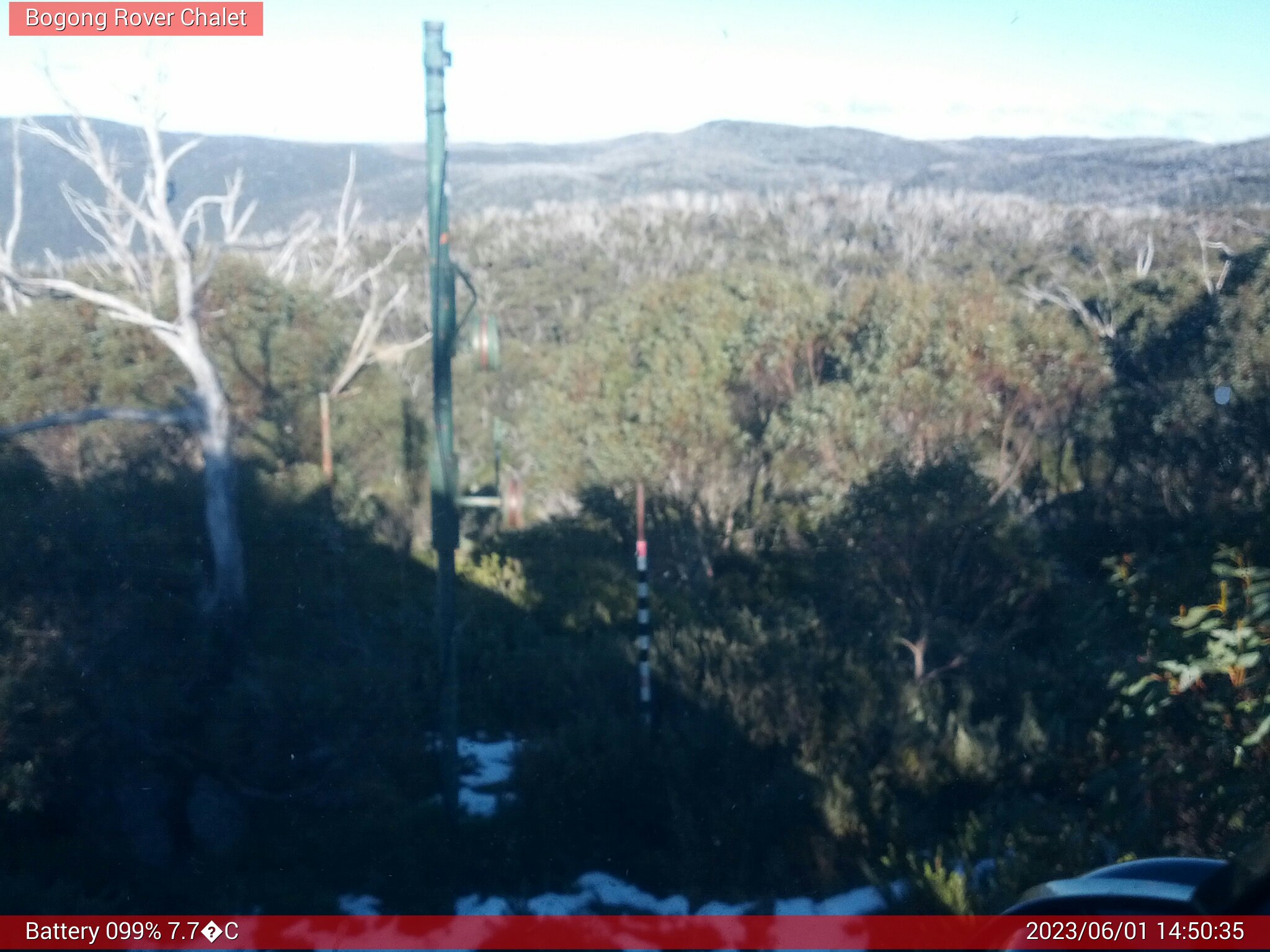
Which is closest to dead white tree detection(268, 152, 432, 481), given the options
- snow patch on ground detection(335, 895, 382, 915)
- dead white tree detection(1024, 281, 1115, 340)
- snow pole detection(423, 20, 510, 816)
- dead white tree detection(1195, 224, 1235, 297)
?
snow pole detection(423, 20, 510, 816)

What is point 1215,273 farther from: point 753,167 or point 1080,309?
point 753,167

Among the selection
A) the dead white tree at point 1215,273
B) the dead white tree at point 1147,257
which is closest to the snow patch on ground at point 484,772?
the dead white tree at point 1215,273

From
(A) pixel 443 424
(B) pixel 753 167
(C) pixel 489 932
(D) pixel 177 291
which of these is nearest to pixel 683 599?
(A) pixel 443 424

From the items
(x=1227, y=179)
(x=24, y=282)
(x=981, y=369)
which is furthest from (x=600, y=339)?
(x=1227, y=179)

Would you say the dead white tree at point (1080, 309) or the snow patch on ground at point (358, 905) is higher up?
the dead white tree at point (1080, 309)

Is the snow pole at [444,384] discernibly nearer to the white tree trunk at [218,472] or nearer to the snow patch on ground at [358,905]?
the snow patch on ground at [358,905]

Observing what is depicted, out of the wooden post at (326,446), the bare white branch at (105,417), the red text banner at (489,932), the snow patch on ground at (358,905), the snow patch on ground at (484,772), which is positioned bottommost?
the snow patch on ground at (484,772)
